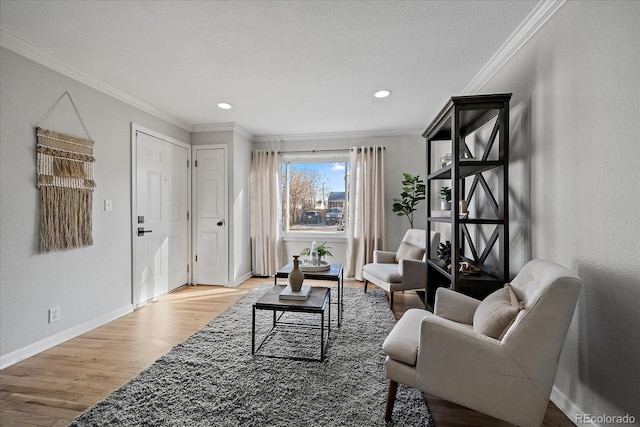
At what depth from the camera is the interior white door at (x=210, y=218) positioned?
4258mm

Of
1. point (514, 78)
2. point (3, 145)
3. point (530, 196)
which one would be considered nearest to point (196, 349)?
point (3, 145)

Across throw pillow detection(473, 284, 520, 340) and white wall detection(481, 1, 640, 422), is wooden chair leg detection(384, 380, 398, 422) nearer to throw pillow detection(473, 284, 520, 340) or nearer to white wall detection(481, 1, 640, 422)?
throw pillow detection(473, 284, 520, 340)

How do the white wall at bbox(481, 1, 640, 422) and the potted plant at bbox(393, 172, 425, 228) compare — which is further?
the potted plant at bbox(393, 172, 425, 228)

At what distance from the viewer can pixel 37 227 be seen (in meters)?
2.29

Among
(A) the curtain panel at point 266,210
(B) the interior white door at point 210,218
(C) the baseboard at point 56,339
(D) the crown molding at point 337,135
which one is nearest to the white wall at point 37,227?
(C) the baseboard at point 56,339

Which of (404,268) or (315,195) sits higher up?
(315,195)

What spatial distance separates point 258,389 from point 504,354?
4.55 feet

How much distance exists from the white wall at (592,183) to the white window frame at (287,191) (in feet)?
9.79

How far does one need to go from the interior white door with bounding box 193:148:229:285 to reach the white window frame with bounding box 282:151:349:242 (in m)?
1.05

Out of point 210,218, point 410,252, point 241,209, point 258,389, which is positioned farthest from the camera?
point 241,209

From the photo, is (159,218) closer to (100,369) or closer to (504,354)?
(100,369)

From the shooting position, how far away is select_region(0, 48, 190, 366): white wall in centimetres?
209

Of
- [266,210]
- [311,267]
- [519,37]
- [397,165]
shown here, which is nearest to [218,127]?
[266,210]

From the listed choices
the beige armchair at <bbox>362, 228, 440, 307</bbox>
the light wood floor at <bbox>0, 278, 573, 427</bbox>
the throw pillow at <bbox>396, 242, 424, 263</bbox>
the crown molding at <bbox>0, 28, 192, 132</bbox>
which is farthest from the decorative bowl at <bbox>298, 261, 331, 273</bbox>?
the crown molding at <bbox>0, 28, 192, 132</bbox>
